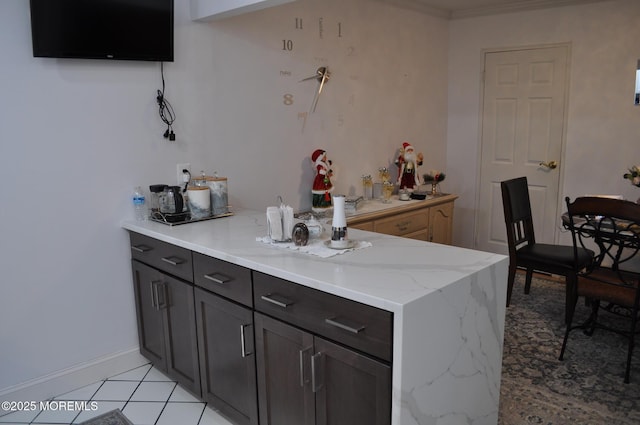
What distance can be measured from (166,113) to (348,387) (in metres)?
1.92

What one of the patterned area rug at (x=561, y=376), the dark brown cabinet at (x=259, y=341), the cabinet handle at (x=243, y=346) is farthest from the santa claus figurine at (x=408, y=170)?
the cabinet handle at (x=243, y=346)

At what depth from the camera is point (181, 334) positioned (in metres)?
2.53

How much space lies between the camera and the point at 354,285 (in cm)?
168

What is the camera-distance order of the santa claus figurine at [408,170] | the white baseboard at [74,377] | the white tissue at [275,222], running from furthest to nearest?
1. the santa claus figurine at [408,170]
2. the white baseboard at [74,377]
3. the white tissue at [275,222]

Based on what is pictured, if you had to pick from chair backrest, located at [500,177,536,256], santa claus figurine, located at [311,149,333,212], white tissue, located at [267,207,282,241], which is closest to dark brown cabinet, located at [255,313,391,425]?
white tissue, located at [267,207,282,241]

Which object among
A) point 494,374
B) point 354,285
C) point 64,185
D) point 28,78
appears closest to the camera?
point 354,285

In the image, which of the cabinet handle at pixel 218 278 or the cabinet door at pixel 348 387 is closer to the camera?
the cabinet door at pixel 348 387

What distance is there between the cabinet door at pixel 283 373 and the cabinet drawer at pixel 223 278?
0.12 meters

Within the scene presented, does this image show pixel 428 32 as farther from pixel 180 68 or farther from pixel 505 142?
pixel 180 68

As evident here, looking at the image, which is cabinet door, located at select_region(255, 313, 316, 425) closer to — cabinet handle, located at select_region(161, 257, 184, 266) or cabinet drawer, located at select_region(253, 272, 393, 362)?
cabinet drawer, located at select_region(253, 272, 393, 362)

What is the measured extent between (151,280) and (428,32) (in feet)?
11.3

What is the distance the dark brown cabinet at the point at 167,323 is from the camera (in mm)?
2463

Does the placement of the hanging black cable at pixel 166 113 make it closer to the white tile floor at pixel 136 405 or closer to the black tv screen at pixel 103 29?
the black tv screen at pixel 103 29

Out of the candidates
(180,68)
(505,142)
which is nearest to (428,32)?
(505,142)
